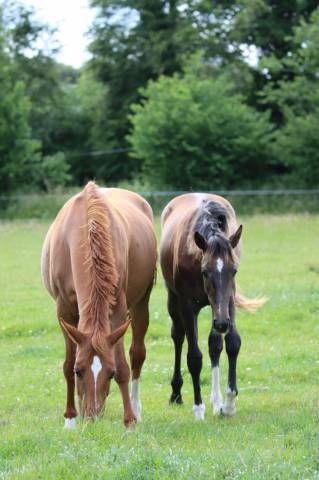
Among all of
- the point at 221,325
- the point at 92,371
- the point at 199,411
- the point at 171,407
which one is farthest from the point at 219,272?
the point at 171,407

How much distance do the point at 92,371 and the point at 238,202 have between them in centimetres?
2655

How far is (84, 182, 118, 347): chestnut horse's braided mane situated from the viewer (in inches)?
232

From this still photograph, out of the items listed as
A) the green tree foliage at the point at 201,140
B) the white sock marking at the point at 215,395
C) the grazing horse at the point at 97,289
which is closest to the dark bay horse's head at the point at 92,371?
the grazing horse at the point at 97,289

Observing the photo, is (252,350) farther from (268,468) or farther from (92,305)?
(268,468)

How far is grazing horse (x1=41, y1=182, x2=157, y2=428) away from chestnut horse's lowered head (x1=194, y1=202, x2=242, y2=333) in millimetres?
699

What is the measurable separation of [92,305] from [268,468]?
1.87 m

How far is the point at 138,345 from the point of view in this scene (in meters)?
7.89

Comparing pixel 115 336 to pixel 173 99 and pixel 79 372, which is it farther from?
pixel 173 99

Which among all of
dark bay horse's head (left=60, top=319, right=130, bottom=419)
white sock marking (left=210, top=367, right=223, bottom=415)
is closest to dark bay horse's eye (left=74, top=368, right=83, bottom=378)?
dark bay horse's head (left=60, top=319, right=130, bottom=419)

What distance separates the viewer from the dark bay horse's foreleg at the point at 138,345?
7.53 metres

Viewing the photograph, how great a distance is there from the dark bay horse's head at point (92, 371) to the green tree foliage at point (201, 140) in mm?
29103

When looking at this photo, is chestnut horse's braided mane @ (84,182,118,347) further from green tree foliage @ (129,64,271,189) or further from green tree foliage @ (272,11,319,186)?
green tree foliage @ (129,64,271,189)

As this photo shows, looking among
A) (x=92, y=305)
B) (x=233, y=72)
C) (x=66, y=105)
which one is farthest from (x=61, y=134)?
(x=92, y=305)

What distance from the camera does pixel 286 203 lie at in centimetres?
3130
